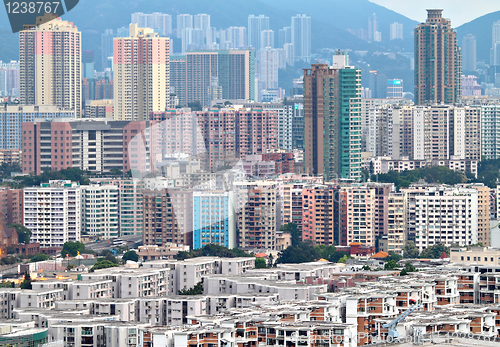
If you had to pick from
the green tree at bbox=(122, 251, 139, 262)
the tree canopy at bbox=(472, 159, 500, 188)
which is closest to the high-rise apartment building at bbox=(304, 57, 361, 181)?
the tree canopy at bbox=(472, 159, 500, 188)

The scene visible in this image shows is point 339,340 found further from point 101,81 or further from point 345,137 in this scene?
point 101,81

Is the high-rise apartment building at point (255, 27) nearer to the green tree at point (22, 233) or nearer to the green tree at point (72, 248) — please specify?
the green tree at point (22, 233)

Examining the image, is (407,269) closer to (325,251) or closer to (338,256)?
(338,256)

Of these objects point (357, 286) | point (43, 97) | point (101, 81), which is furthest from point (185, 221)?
point (101, 81)

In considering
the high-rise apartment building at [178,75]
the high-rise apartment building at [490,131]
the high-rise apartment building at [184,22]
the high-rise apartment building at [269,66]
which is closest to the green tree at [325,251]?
the high-rise apartment building at [490,131]

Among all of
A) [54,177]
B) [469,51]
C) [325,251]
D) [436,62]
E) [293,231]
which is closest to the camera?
[325,251]

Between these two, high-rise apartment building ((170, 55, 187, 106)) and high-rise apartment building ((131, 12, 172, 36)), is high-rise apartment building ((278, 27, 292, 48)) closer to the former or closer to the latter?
high-rise apartment building ((131, 12, 172, 36))

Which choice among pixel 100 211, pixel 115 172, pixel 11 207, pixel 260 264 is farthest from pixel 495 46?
pixel 260 264
